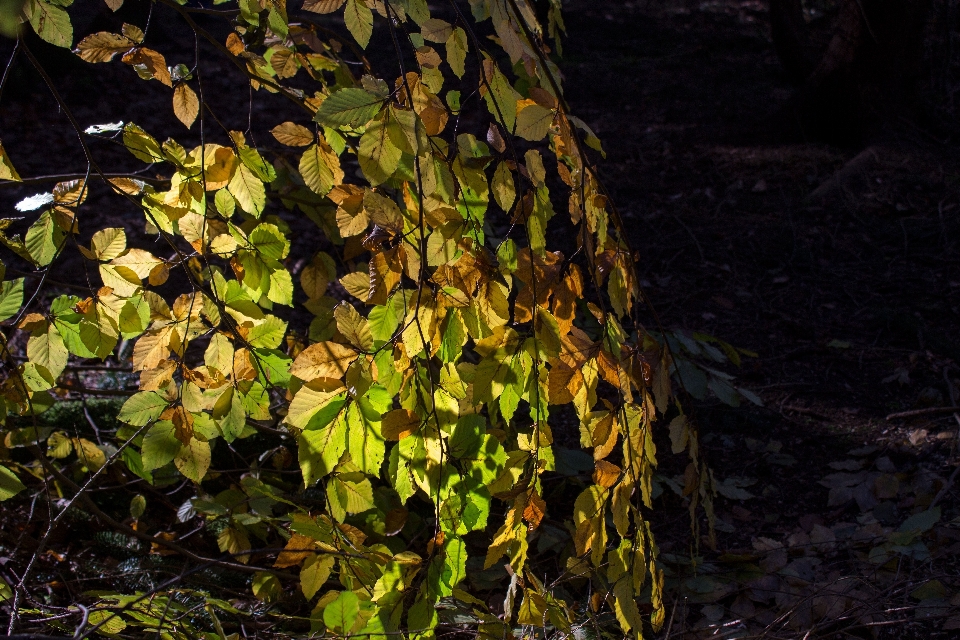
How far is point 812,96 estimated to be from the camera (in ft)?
16.1

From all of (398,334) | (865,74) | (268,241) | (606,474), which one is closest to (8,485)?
(268,241)

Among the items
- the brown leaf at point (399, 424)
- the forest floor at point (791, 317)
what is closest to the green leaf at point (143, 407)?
the brown leaf at point (399, 424)

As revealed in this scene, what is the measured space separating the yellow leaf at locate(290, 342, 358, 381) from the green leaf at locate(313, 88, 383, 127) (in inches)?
12.2

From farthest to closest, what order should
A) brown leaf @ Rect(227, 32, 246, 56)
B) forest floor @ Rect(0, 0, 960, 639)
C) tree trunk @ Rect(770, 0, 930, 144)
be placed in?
tree trunk @ Rect(770, 0, 930, 144)
forest floor @ Rect(0, 0, 960, 639)
brown leaf @ Rect(227, 32, 246, 56)

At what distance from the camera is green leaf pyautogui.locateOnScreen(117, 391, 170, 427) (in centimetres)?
143

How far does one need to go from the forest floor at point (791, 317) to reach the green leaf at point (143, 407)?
3.47ft

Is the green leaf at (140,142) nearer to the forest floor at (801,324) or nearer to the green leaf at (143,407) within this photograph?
the green leaf at (143,407)

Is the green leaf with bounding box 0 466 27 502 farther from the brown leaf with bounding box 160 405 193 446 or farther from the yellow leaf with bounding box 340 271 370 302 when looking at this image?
the yellow leaf with bounding box 340 271 370 302

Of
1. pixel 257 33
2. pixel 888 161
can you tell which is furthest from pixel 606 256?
pixel 888 161

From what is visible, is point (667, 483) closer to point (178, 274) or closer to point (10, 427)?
point (10, 427)

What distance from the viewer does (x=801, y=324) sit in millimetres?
3328

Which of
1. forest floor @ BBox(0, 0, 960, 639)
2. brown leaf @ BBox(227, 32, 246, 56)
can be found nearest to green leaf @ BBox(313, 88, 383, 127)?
brown leaf @ BBox(227, 32, 246, 56)

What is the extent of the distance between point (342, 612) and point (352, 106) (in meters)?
0.72

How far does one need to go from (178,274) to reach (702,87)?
4.49 m
